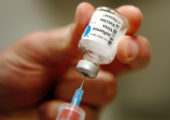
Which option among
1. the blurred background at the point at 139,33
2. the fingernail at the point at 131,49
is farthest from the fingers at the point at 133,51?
the blurred background at the point at 139,33

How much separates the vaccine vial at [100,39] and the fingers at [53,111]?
1.37 ft

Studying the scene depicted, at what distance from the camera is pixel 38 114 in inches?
35.5

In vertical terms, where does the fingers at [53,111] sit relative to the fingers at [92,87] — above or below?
below

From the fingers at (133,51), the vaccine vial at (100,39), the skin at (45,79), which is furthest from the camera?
the skin at (45,79)

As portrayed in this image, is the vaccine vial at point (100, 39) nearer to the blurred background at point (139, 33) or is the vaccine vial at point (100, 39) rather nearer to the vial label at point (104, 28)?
the vial label at point (104, 28)

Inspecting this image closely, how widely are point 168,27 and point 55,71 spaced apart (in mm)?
517

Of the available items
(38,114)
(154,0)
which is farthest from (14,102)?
(154,0)

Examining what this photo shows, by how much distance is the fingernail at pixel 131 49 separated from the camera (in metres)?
0.53

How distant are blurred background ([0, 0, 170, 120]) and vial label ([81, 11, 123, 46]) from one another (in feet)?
1.23

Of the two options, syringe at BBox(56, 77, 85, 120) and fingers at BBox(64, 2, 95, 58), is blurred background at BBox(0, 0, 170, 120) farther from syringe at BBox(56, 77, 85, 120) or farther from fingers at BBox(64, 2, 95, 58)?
syringe at BBox(56, 77, 85, 120)

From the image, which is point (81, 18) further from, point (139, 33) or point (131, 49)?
point (139, 33)

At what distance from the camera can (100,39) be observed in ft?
1.35

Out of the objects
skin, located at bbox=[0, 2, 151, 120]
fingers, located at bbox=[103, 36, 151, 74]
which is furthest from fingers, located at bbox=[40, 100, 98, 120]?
fingers, located at bbox=[103, 36, 151, 74]

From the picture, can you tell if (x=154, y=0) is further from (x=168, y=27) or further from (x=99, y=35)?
(x=99, y=35)
